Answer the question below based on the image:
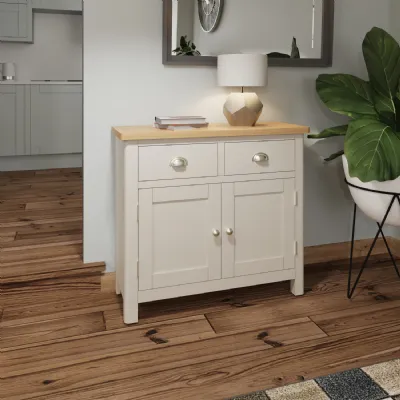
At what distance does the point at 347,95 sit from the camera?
2498 millimetres

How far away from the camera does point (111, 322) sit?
2.26 metres

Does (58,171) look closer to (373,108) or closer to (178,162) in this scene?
(178,162)

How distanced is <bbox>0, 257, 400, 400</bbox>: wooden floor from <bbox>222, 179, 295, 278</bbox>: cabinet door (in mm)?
210

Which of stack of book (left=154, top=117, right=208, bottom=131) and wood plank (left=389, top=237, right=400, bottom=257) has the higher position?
stack of book (left=154, top=117, right=208, bottom=131)

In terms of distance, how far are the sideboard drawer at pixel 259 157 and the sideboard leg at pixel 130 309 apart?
27.9 inches

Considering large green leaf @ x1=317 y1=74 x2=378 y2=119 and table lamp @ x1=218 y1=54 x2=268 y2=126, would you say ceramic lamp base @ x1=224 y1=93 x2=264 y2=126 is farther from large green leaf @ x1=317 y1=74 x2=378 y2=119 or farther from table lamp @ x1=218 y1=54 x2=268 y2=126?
large green leaf @ x1=317 y1=74 x2=378 y2=119

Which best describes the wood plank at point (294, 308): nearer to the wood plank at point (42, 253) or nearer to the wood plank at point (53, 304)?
the wood plank at point (53, 304)

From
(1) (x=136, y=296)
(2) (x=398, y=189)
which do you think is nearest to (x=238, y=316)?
(1) (x=136, y=296)

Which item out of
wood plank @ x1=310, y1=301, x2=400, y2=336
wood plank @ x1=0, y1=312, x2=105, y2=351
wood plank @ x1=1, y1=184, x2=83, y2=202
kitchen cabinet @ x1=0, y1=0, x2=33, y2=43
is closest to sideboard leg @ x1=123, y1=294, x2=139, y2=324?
wood plank @ x1=0, y1=312, x2=105, y2=351

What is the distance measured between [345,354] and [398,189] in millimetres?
751

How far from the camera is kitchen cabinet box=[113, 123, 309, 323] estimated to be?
7.16 feet

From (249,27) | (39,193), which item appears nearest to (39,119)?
(39,193)

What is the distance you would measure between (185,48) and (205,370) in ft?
5.08

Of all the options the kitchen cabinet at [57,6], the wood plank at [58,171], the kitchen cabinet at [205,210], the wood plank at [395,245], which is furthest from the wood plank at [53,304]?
the kitchen cabinet at [57,6]
